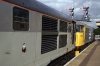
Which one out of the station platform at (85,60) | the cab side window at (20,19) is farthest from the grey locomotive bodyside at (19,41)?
the station platform at (85,60)

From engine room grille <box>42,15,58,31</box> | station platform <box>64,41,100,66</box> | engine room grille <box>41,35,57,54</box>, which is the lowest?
station platform <box>64,41,100,66</box>

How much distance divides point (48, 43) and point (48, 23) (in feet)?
2.48

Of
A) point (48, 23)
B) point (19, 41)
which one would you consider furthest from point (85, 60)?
point (19, 41)

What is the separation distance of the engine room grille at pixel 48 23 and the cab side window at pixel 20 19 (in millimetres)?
1516

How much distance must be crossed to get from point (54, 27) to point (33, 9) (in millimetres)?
2704

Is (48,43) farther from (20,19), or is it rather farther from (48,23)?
(20,19)

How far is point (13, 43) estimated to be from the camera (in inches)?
196

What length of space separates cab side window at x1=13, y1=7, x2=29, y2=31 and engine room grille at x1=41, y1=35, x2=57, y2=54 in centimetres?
159

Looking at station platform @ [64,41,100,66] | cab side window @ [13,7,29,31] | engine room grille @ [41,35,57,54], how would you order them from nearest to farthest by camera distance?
cab side window @ [13,7,29,31], engine room grille @ [41,35,57,54], station platform @ [64,41,100,66]

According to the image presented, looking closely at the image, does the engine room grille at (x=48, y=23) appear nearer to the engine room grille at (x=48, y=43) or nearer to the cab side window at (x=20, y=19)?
the engine room grille at (x=48, y=43)

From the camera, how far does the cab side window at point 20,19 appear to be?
202 inches

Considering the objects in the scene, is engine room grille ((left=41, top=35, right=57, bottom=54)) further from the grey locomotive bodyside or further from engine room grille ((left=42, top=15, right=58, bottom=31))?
engine room grille ((left=42, top=15, right=58, bottom=31))

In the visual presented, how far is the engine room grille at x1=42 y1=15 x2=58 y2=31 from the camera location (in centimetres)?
738

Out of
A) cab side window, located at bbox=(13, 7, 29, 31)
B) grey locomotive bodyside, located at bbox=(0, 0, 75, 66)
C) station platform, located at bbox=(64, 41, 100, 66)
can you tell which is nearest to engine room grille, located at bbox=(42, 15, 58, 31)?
grey locomotive bodyside, located at bbox=(0, 0, 75, 66)
